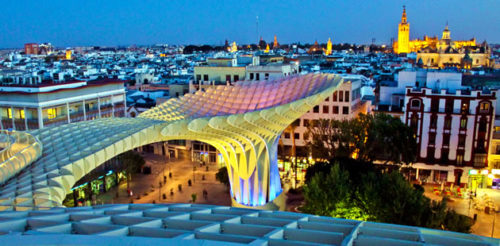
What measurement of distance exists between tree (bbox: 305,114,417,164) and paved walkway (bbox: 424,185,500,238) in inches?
171

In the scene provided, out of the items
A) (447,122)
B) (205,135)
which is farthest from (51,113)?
(447,122)

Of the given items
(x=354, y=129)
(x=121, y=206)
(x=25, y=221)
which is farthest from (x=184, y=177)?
(x=25, y=221)

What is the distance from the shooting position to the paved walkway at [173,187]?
116 feet

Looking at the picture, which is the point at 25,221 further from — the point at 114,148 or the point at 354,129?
the point at 354,129

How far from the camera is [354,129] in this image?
33.2 meters

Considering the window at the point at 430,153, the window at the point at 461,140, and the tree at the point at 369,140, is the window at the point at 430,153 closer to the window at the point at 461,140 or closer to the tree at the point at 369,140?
the window at the point at 461,140

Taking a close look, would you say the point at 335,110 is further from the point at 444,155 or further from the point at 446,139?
the point at 444,155

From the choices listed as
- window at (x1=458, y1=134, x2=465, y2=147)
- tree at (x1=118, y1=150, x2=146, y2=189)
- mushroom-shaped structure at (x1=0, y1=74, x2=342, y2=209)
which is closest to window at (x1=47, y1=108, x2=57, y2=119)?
tree at (x1=118, y1=150, x2=146, y2=189)

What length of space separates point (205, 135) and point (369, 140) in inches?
565

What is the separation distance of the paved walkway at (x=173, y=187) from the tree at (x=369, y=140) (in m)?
9.46

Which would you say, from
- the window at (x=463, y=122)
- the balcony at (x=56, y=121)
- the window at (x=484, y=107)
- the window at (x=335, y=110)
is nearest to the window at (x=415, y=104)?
the window at (x=463, y=122)

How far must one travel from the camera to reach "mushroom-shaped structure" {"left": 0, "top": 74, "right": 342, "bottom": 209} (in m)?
16.1

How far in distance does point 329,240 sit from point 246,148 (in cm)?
2004

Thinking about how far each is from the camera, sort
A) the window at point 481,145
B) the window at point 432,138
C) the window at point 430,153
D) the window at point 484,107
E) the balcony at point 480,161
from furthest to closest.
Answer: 1. the window at point 430,153
2. the window at point 432,138
3. the balcony at point 480,161
4. the window at point 481,145
5. the window at point 484,107
